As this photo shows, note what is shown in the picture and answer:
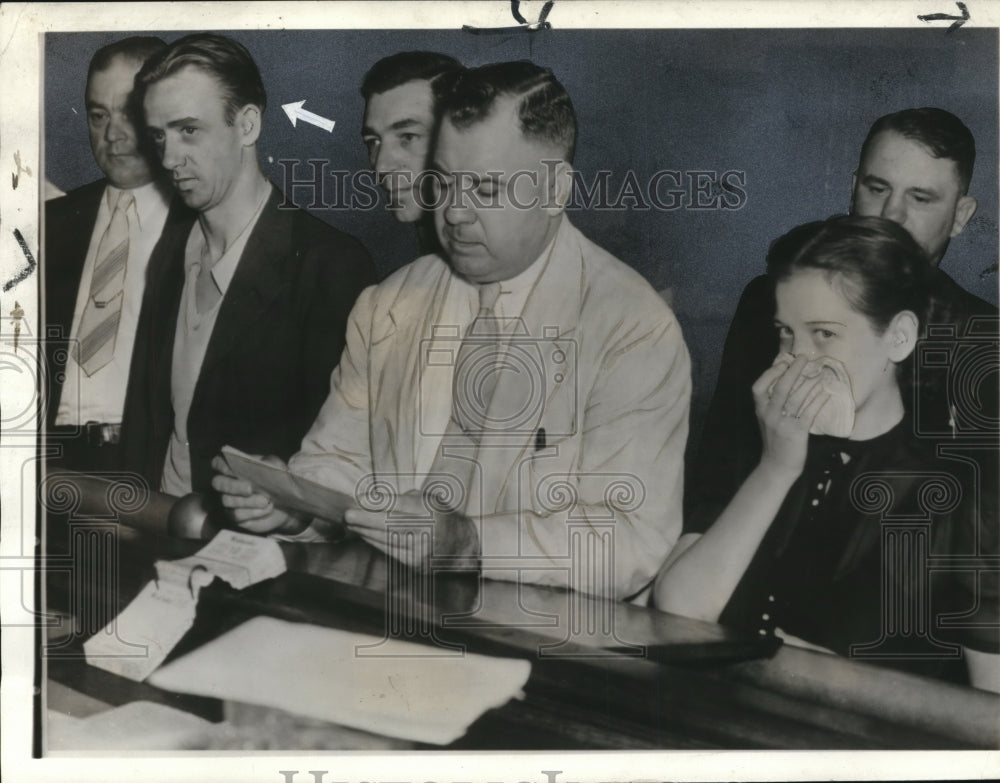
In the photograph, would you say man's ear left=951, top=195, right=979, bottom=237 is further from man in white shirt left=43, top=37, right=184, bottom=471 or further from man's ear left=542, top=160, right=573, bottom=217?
man in white shirt left=43, top=37, right=184, bottom=471

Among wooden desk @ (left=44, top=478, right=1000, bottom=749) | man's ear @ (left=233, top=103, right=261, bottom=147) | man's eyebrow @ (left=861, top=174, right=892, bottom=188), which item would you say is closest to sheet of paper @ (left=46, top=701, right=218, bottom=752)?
wooden desk @ (left=44, top=478, right=1000, bottom=749)

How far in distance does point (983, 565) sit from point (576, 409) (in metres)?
1.47

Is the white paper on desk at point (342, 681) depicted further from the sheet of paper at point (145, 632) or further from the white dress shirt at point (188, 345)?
the white dress shirt at point (188, 345)

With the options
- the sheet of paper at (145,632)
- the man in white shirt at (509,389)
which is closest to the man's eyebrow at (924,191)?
the man in white shirt at (509,389)

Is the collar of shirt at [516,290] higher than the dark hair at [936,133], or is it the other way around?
the dark hair at [936,133]

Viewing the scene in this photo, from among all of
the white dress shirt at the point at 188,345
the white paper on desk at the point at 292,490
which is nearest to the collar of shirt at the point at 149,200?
the white dress shirt at the point at 188,345

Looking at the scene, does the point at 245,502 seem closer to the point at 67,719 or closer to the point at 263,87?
the point at 67,719

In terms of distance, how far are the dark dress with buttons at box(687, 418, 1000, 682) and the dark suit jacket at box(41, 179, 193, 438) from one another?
2001 millimetres

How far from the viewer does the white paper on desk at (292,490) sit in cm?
334

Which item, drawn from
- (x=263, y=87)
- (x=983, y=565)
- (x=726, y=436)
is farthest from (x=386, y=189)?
(x=983, y=565)

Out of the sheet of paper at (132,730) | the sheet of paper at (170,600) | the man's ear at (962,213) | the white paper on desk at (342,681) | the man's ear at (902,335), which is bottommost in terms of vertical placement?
the sheet of paper at (132,730)

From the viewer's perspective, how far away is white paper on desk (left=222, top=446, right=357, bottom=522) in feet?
11.0

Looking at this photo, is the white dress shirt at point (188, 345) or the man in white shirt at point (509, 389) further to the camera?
the white dress shirt at point (188, 345)

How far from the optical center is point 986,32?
11.4ft
